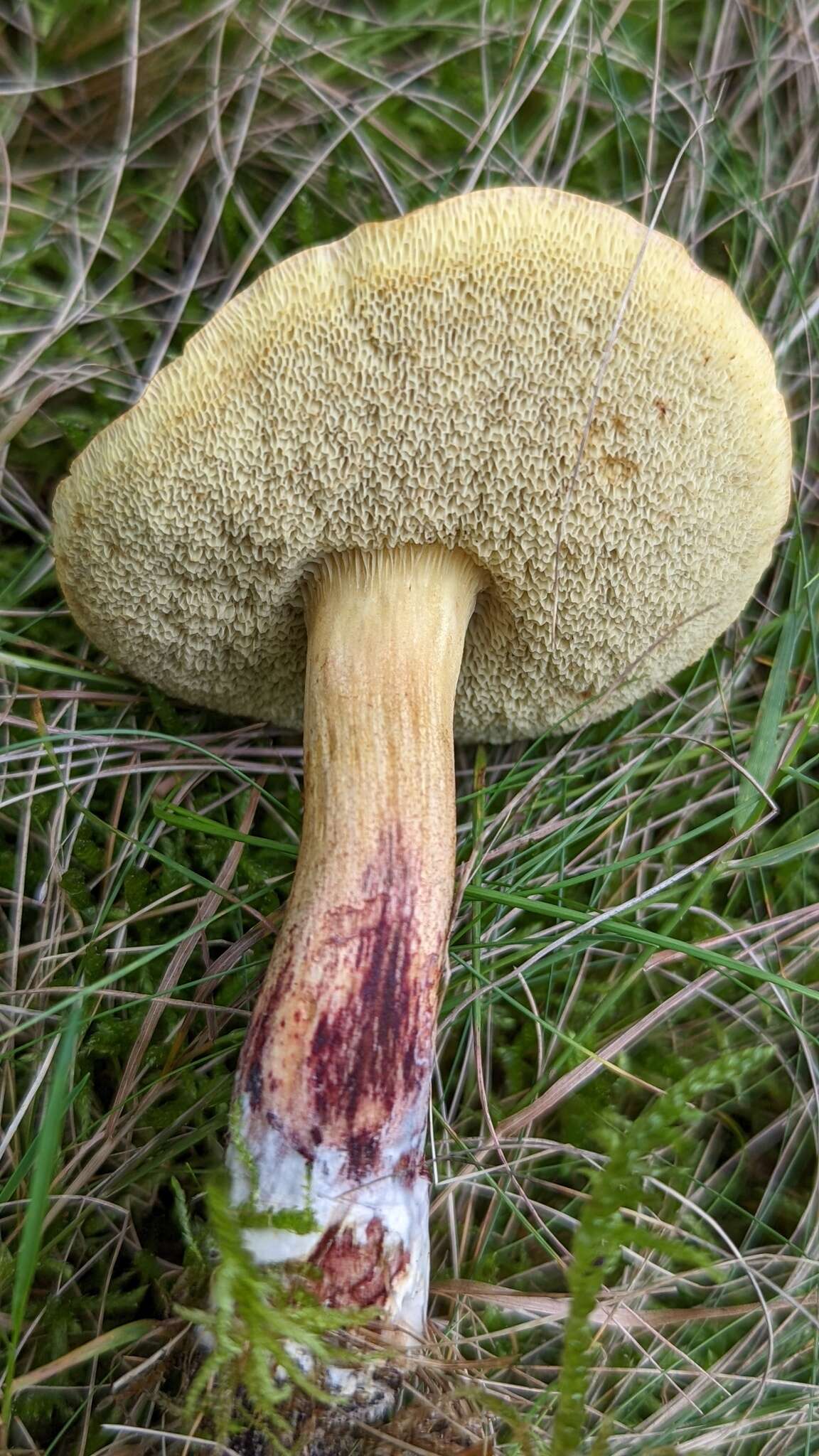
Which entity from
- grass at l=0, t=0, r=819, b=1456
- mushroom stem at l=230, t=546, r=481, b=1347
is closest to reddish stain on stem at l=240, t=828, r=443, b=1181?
mushroom stem at l=230, t=546, r=481, b=1347

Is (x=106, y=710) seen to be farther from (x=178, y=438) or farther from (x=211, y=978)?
(x=178, y=438)

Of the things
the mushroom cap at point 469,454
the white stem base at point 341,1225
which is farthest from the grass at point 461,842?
the mushroom cap at point 469,454

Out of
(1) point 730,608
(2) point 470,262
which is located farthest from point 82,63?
(1) point 730,608

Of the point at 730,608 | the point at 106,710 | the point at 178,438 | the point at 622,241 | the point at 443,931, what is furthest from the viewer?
the point at 106,710

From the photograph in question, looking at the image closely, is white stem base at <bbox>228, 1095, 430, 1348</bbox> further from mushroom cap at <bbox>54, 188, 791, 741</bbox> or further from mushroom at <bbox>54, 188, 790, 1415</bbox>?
mushroom cap at <bbox>54, 188, 791, 741</bbox>

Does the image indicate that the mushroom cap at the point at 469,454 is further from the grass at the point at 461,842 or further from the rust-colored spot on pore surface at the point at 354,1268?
the rust-colored spot on pore surface at the point at 354,1268

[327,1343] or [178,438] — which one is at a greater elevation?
[178,438]
